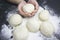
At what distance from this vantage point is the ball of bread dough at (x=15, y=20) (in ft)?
3.71

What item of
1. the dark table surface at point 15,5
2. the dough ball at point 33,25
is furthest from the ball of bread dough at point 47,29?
the dark table surface at point 15,5

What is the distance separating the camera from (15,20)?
44.4 inches

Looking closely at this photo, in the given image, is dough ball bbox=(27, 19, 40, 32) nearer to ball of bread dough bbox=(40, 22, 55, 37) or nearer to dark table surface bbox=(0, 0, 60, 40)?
ball of bread dough bbox=(40, 22, 55, 37)

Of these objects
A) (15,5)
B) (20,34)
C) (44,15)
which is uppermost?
(15,5)

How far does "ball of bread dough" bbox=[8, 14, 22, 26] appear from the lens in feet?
3.71

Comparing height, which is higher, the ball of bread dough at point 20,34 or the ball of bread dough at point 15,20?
the ball of bread dough at point 15,20

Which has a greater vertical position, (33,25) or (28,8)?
(28,8)

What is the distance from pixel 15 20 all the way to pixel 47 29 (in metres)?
0.21

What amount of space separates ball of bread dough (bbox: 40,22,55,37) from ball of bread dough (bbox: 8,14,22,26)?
0.15 meters

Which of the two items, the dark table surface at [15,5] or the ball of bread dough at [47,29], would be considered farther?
the dark table surface at [15,5]

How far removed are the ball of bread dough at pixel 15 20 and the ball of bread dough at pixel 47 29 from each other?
0.15 m

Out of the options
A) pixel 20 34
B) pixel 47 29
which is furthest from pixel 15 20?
pixel 47 29

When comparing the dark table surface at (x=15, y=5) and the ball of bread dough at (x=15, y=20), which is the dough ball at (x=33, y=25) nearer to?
Result: the ball of bread dough at (x=15, y=20)

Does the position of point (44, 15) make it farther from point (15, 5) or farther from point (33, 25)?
point (15, 5)
